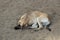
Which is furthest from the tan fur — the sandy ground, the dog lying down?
the sandy ground

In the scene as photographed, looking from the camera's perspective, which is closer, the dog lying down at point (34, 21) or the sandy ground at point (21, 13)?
the sandy ground at point (21, 13)

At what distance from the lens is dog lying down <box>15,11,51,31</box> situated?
2.98 m

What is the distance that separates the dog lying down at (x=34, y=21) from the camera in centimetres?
298

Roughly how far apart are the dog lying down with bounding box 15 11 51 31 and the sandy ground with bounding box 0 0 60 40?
81 millimetres

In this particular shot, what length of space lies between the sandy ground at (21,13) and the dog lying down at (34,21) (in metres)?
0.08

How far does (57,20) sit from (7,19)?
0.80 metres

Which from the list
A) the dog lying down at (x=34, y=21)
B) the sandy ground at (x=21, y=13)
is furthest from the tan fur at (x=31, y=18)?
the sandy ground at (x=21, y=13)

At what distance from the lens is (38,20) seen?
3.00 metres

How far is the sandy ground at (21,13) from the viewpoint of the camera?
2.82 metres

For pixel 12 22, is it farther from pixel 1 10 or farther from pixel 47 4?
pixel 47 4

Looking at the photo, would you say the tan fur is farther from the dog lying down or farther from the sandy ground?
the sandy ground

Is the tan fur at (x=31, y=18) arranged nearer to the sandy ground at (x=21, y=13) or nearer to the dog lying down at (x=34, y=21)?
the dog lying down at (x=34, y=21)

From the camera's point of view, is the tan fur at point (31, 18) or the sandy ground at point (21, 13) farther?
the tan fur at point (31, 18)

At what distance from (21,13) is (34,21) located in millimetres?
418
